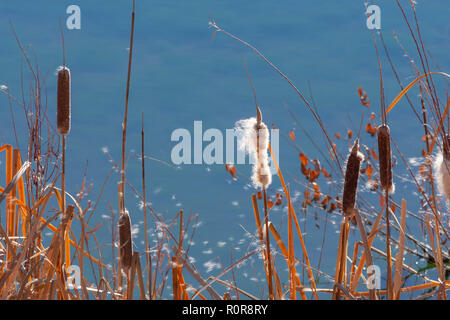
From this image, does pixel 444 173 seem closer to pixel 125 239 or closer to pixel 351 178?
pixel 351 178

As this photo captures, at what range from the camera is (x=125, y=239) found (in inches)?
53.8

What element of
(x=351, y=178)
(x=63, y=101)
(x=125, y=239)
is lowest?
(x=125, y=239)

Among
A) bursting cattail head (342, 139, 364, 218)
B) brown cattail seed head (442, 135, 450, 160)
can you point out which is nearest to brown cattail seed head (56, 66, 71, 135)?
bursting cattail head (342, 139, 364, 218)

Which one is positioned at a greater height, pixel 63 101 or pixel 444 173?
pixel 63 101

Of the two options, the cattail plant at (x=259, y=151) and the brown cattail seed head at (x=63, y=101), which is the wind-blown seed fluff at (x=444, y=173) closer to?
the cattail plant at (x=259, y=151)

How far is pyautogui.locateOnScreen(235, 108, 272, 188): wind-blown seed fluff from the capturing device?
1.49 metres

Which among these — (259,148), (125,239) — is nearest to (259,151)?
(259,148)

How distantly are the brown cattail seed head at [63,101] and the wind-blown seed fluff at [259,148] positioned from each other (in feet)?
1.53

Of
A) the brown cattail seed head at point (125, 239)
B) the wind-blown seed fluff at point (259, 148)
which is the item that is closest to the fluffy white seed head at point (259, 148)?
the wind-blown seed fluff at point (259, 148)

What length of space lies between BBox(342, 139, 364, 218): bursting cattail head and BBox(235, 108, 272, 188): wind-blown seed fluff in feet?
0.63

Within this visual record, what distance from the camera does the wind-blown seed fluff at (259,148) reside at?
1489 millimetres

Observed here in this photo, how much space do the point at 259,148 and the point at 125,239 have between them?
14.7 inches
